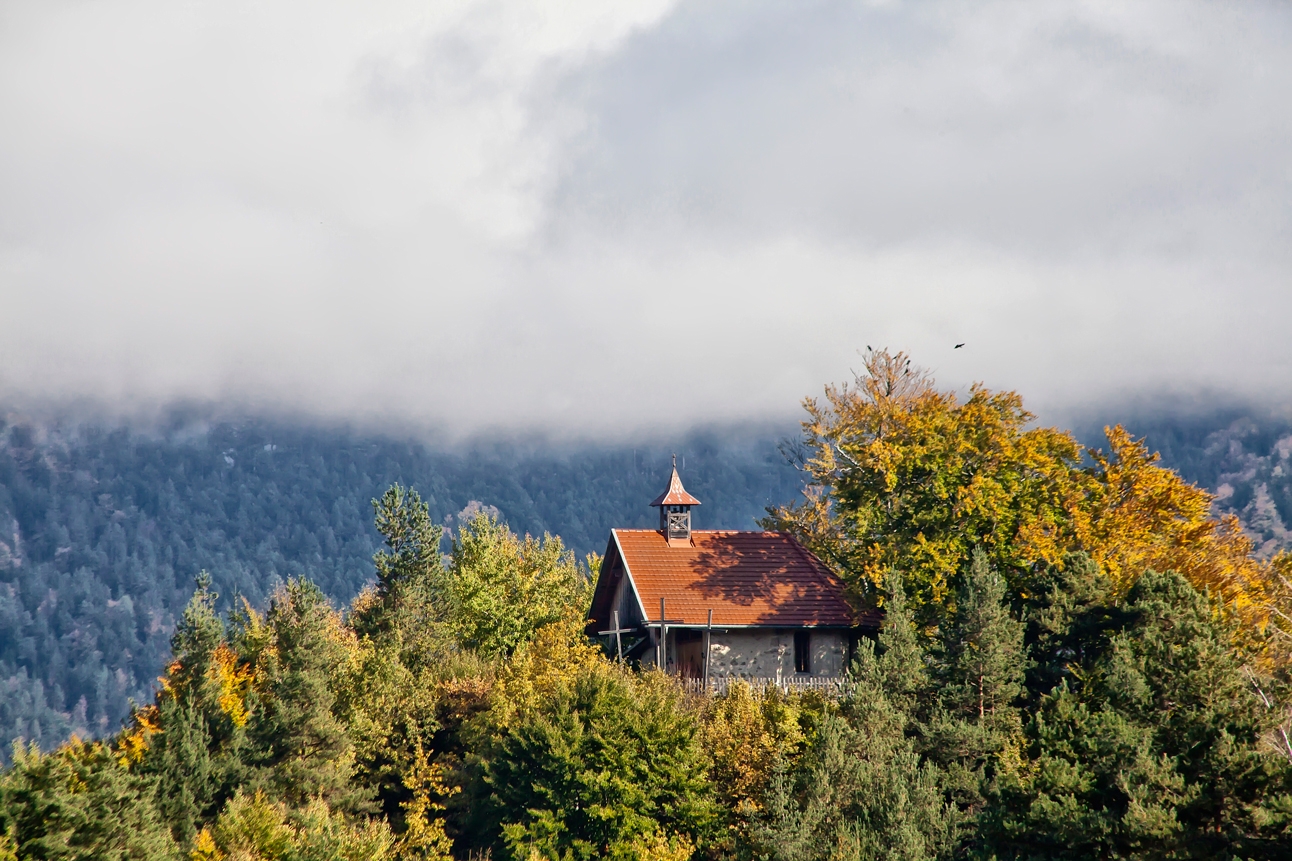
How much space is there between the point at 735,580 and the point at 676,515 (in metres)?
5.10

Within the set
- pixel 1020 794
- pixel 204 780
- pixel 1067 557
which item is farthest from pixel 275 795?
pixel 1067 557

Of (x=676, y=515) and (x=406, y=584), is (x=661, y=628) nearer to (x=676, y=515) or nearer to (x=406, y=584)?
(x=676, y=515)

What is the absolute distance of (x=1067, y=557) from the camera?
4644 cm

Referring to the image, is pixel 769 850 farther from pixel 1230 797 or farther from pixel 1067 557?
pixel 1067 557

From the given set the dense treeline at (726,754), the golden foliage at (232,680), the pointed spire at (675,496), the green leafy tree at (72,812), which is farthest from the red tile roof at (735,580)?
the green leafy tree at (72,812)

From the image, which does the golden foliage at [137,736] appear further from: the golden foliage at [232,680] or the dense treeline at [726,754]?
the golden foliage at [232,680]

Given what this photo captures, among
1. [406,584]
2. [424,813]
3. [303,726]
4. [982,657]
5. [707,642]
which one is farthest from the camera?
[406,584]

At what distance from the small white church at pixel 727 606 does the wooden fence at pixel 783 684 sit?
0.31 m

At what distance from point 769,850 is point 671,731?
665cm

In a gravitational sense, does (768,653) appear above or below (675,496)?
below

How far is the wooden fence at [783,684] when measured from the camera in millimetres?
48656

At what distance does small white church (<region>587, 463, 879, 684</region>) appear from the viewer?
5409 cm

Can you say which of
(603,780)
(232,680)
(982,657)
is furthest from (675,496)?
(232,680)

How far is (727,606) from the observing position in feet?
181
